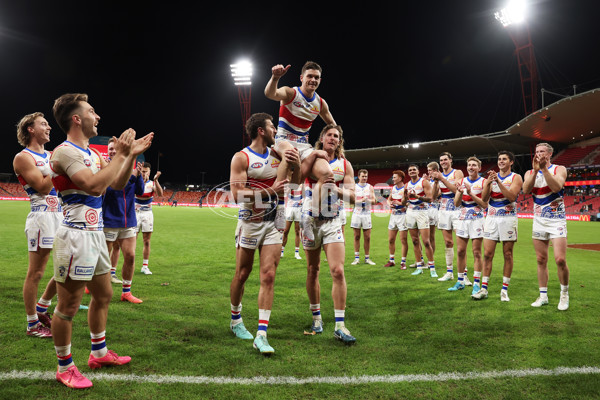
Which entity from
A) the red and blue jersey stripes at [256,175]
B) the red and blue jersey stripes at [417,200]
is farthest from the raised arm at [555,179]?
the red and blue jersey stripes at [256,175]

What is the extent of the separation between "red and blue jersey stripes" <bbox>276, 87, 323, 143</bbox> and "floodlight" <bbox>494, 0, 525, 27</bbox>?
45970mm

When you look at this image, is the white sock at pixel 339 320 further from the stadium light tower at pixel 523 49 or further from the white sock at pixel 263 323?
the stadium light tower at pixel 523 49

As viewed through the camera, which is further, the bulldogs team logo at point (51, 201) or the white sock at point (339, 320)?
the bulldogs team logo at point (51, 201)

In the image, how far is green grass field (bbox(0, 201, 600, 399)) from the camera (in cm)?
316

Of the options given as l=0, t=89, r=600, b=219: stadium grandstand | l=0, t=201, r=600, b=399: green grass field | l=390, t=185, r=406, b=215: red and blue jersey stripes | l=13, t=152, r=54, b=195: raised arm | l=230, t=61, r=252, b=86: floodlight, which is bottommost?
l=0, t=201, r=600, b=399: green grass field

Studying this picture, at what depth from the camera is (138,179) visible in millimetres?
6629

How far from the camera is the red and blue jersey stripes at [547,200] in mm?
6168

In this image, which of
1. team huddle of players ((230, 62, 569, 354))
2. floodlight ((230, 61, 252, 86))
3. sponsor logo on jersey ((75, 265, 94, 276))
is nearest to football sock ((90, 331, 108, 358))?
sponsor logo on jersey ((75, 265, 94, 276))

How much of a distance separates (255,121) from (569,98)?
39236mm

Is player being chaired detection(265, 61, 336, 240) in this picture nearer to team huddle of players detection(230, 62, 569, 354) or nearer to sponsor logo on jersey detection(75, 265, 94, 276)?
team huddle of players detection(230, 62, 569, 354)

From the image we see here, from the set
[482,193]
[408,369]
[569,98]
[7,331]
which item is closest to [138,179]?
[7,331]

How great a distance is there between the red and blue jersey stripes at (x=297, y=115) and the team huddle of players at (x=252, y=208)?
15mm

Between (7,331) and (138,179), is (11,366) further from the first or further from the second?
(138,179)

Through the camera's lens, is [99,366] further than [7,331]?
No
